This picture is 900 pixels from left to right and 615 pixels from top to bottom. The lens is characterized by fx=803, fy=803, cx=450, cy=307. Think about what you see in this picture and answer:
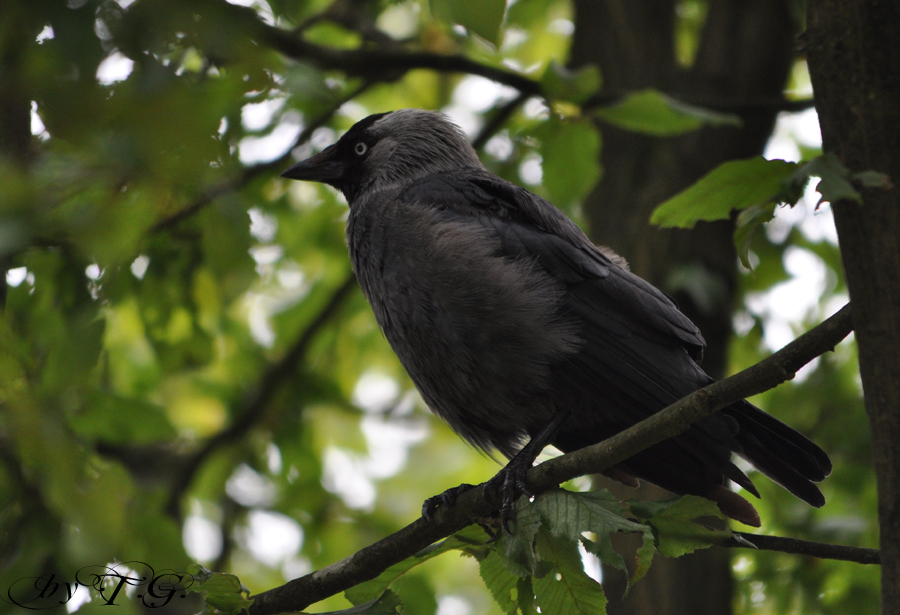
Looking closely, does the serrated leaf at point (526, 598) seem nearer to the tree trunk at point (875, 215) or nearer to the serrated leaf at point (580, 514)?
the serrated leaf at point (580, 514)

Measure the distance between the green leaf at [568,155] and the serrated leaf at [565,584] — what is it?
2.12 meters

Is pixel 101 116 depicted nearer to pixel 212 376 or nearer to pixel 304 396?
pixel 304 396

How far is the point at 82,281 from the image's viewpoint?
3.06 m

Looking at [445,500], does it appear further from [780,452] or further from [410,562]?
[780,452]

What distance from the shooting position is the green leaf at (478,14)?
1624 mm

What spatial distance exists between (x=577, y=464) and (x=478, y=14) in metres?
1.27

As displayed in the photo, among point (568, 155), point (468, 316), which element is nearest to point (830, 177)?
point (468, 316)

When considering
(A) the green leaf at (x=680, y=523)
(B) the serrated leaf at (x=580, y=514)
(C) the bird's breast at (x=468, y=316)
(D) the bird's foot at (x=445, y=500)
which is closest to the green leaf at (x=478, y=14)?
(B) the serrated leaf at (x=580, y=514)

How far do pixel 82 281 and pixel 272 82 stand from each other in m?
2.01

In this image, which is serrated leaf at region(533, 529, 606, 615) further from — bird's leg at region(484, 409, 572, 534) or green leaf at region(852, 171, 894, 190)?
green leaf at region(852, 171, 894, 190)

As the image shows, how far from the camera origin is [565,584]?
2.36 metres

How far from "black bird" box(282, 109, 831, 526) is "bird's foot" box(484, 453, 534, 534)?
0.04ft

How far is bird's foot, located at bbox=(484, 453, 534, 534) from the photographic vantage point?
2588mm

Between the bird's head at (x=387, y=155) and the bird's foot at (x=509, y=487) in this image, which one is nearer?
the bird's foot at (x=509, y=487)
